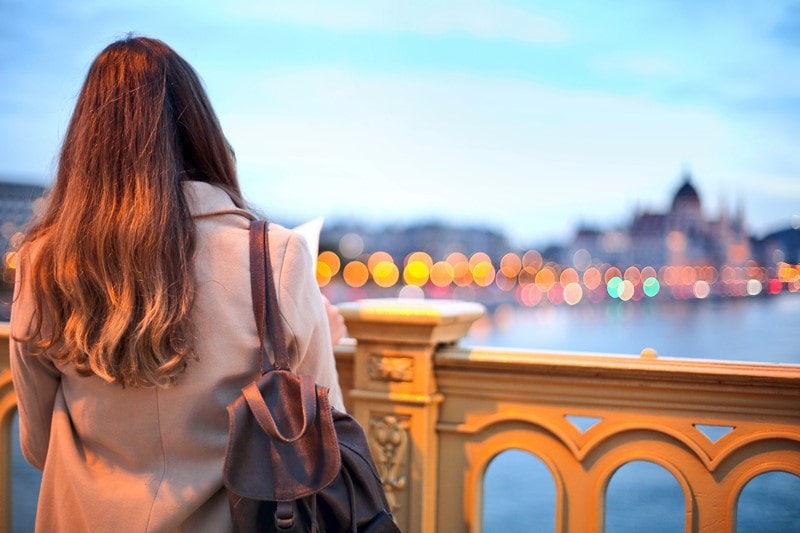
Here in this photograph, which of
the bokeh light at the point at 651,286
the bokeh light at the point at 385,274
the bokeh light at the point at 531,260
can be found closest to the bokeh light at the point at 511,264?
the bokeh light at the point at 531,260

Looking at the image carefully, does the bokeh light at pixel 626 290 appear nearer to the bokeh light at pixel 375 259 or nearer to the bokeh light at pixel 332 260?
the bokeh light at pixel 375 259

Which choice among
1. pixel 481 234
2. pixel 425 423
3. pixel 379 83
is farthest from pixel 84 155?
pixel 379 83

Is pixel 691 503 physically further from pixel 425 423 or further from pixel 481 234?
pixel 481 234

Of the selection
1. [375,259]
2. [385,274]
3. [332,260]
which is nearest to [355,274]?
[375,259]

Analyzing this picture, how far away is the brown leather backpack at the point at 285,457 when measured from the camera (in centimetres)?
118

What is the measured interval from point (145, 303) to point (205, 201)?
21 centimetres

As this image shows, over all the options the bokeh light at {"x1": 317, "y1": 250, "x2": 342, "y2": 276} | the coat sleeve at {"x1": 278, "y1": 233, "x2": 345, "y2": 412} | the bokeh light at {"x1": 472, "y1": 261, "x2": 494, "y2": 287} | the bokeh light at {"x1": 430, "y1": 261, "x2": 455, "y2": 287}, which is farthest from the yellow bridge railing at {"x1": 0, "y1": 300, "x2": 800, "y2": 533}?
the bokeh light at {"x1": 317, "y1": 250, "x2": 342, "y2": 276}

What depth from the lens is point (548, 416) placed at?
1.83 meters

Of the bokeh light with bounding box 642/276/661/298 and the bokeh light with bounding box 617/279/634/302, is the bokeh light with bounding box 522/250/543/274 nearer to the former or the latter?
the bokeh light with bounding box 617/279/634/302

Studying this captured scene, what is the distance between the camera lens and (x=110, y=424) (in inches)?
52.1

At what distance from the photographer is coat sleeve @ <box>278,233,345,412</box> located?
1276mm

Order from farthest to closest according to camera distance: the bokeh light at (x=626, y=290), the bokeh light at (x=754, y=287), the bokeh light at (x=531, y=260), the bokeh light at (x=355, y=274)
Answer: the bokeh light at (x=355, y=274) → the bokeh light at (x=531, y=260) → the bokeh light at (x=626, y=290) → the bokeh light at (x=754, y=287)

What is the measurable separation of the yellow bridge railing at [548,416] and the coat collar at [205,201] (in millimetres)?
610

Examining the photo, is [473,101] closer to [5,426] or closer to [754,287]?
[754,287]
